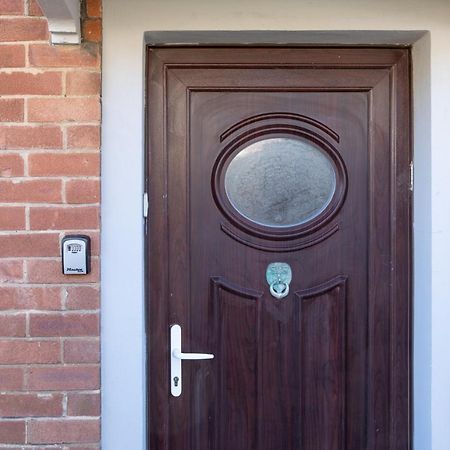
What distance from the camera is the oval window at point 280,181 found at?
2805mm

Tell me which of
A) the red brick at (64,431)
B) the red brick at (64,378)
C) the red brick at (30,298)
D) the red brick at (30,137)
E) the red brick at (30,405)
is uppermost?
the red brick at (30,137)

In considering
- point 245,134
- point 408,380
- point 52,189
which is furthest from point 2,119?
point 408,380

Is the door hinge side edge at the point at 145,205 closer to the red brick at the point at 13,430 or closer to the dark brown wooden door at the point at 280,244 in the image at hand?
the dark brown wooden door at the point at 280,244

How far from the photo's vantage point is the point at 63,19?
2.46 m

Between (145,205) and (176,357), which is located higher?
(145,205)

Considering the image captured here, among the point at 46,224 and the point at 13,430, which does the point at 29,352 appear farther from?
the point at 46,224

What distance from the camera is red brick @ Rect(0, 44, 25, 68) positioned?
2.56 metres

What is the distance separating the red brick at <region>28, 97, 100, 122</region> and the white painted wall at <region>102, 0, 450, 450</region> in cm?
7

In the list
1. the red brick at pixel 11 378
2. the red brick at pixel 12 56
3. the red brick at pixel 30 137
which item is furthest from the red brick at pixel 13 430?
the red brick at pixel 12 56

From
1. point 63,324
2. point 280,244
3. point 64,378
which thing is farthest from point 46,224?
point 280,244

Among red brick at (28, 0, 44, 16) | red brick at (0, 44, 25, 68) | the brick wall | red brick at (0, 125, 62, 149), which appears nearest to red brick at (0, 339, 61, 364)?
the brick wall

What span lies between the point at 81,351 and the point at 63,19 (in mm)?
1319

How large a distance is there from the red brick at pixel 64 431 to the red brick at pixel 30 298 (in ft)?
1.54

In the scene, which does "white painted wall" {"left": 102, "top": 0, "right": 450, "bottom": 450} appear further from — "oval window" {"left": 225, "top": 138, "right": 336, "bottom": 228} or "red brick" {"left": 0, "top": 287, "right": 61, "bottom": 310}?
"oval window" {"left": 225, "top": 138, "right": 336, "bottom": 228}
